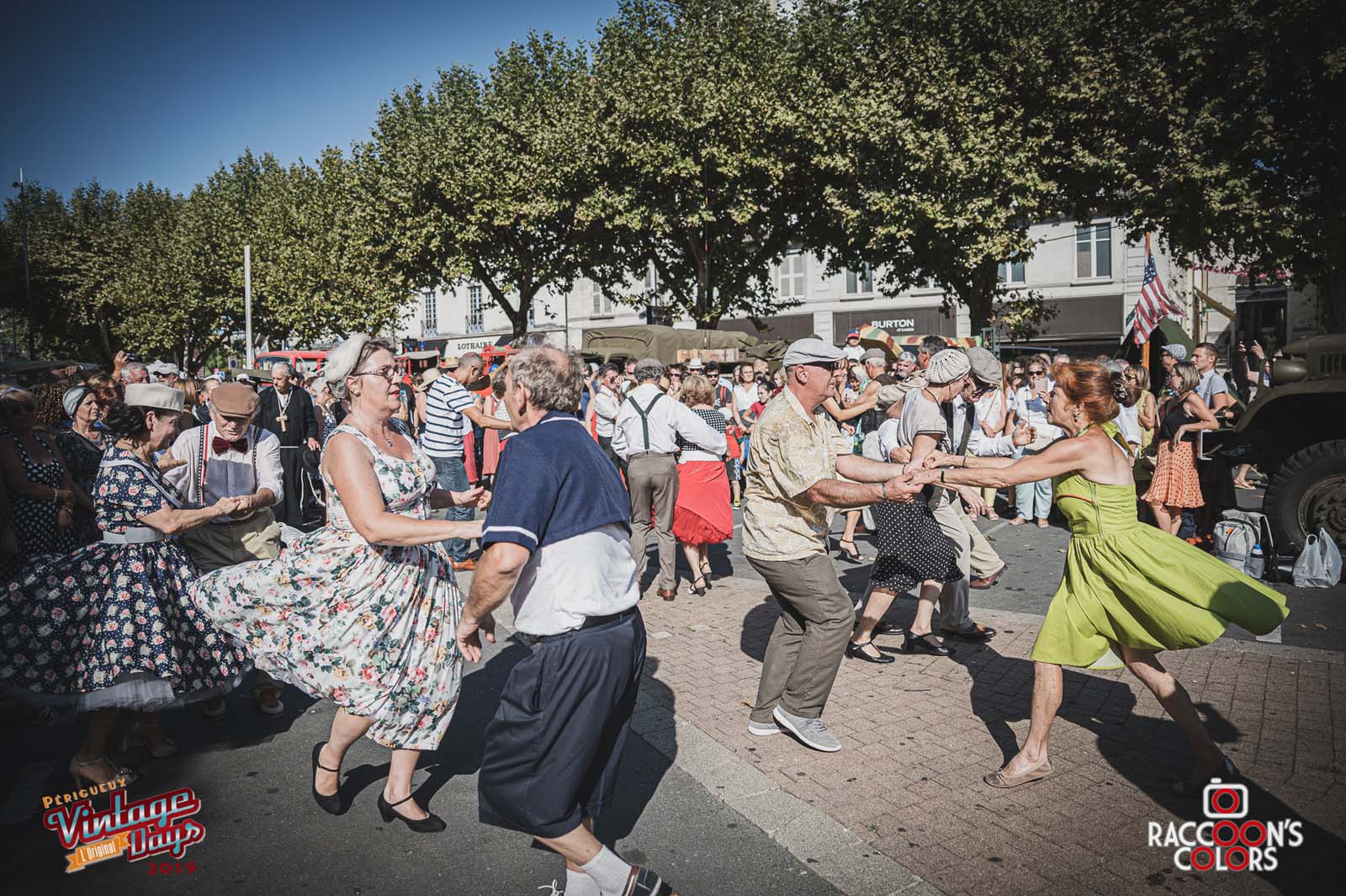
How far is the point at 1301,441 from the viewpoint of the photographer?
8328mm

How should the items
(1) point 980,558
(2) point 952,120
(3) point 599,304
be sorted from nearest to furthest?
(1) point 980,558 < (2) point 952,120 < (3) point 599,304

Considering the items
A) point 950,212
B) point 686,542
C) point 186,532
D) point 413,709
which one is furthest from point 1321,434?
point 950,212

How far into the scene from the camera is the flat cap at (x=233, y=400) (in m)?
4.69

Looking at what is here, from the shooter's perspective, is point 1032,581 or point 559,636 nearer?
point 559,636

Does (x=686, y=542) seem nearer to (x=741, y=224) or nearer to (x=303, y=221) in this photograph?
(x=741, y=224)

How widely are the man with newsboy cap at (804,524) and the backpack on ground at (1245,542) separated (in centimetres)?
494

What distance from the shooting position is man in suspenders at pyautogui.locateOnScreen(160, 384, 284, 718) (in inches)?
187

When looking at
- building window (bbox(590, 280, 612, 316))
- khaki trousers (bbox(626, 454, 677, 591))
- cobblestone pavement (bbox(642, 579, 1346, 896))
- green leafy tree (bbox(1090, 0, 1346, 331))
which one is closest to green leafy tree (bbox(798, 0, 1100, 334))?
green leafy tree (bbox(1090, 0, 1346, 331))

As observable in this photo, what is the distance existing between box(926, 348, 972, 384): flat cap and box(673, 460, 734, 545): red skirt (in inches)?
108

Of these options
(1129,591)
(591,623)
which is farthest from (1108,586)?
(591,623)

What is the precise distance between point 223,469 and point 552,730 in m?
3.06

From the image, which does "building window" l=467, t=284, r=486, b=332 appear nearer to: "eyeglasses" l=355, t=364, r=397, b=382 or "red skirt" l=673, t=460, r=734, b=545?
"red skirt" l=673, t=460, r=734, b=545

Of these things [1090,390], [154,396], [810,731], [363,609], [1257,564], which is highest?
[154,396]

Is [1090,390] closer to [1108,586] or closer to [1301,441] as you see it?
[1108,586]
